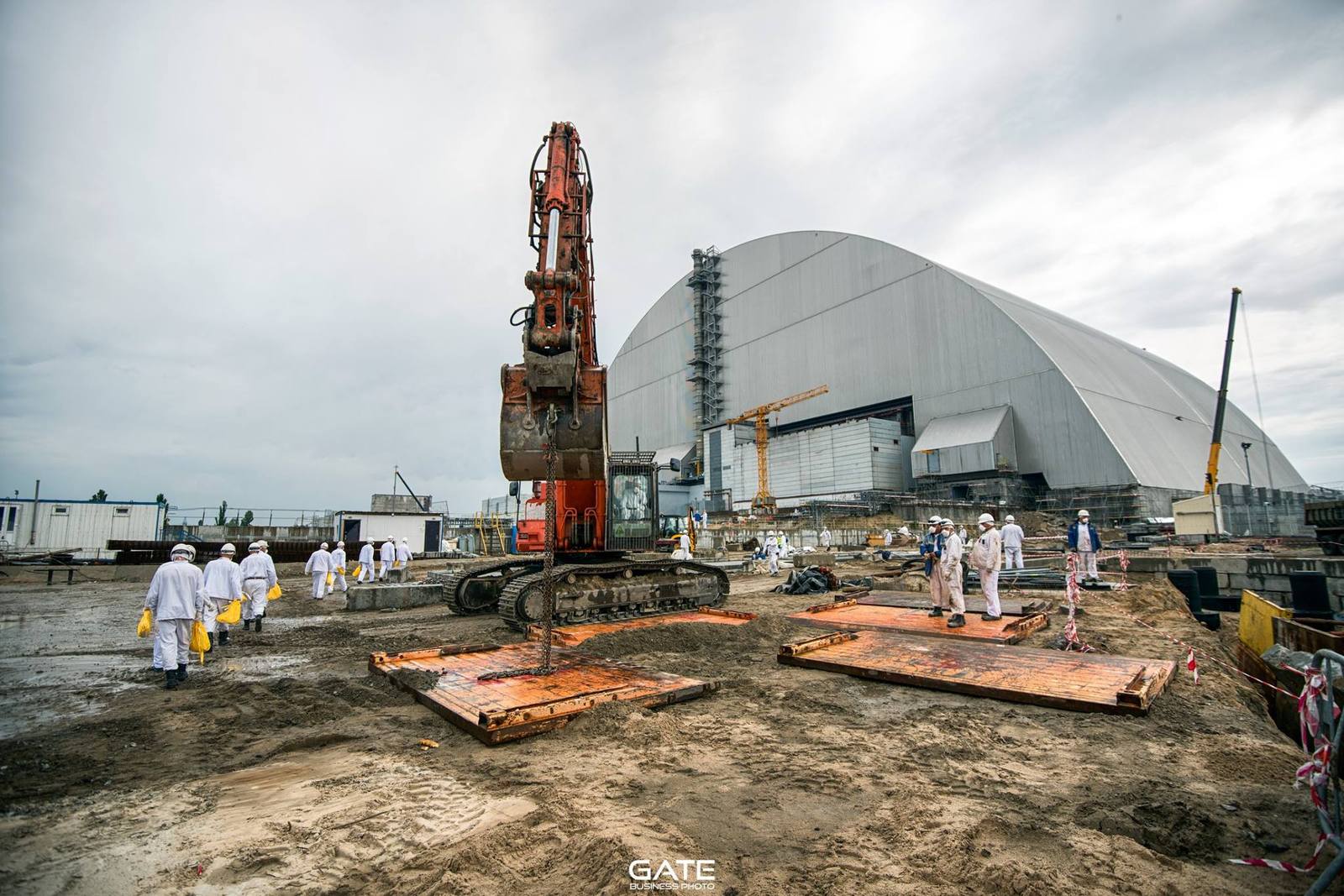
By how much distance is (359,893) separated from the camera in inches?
110

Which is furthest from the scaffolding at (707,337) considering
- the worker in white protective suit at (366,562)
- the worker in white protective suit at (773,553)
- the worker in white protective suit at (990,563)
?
the worker in white protective suit at (990,563)

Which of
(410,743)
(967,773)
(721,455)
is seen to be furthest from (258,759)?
(721,455)

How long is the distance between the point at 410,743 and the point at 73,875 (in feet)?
6.84

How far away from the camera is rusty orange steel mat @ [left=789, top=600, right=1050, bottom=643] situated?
8.99 metres

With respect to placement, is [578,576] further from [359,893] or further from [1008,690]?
[359,893]

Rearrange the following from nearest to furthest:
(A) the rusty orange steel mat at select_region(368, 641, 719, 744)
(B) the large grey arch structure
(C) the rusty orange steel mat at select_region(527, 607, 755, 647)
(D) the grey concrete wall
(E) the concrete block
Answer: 1. (A) the rusty orange steel mat at select_region(368, 641, 719, 744)
2. (C) the rusty orange steel mat at select_region(527, 607, 755, 647)
3. (D) the grey concrete wall
4. (E) the concrete block
5. (B) the large grey arch structure

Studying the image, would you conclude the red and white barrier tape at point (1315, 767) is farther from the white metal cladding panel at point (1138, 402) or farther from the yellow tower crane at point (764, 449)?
the yellow tower crane at point (764, 449)

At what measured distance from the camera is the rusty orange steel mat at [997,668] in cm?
562

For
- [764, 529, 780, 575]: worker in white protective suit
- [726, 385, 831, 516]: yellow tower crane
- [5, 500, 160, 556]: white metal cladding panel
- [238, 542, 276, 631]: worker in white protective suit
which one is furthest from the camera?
[726, 385, 831, 516]: yellow tower crane

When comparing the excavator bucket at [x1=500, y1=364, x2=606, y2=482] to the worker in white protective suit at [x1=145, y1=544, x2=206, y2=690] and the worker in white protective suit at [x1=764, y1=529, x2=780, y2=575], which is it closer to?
the worker in white protective suit at [x1=145, y1=544, x2=206, y2=690]

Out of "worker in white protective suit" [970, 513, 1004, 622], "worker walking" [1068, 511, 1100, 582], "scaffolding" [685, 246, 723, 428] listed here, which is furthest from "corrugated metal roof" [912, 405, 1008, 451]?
"worker in white protective suit" [970, 513, 1004, 622]

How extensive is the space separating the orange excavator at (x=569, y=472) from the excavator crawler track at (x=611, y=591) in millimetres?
21

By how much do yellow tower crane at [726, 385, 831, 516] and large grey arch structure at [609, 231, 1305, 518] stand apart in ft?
2.42

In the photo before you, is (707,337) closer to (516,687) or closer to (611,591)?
(611,591)
